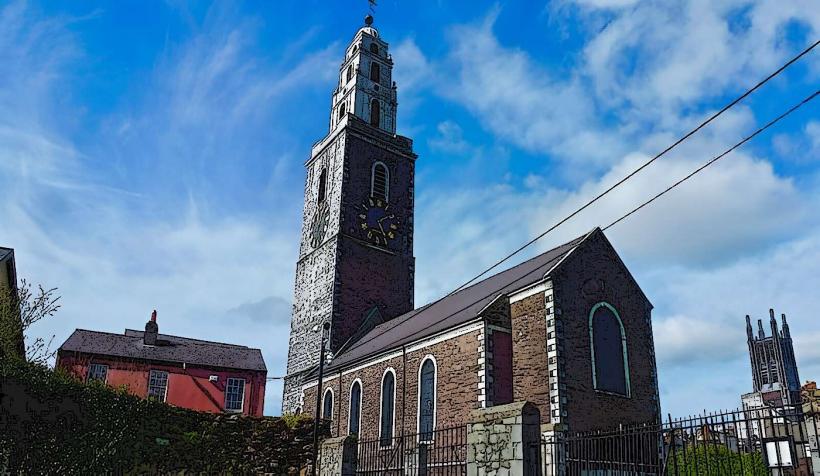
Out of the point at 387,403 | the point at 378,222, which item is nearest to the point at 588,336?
the point at 387,403

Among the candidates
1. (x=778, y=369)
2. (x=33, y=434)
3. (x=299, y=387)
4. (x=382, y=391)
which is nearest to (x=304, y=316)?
(x=299, y=387)

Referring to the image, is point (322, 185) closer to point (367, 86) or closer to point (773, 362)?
point (367, 86)

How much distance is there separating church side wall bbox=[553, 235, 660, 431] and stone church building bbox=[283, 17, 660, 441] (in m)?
0.05

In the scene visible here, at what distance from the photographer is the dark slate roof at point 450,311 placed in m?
24.1

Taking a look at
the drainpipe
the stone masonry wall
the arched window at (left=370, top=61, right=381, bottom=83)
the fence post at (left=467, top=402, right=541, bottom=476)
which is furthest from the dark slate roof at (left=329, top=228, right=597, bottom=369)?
the arched window at (left=370, top=61, right=381, bottom=83)

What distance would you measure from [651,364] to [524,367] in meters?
5.04

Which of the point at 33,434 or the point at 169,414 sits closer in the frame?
the point at 33,434

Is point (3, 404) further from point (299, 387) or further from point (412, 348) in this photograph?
point (299, 387)

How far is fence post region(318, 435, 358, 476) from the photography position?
55.0ft

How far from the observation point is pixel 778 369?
96.2 m

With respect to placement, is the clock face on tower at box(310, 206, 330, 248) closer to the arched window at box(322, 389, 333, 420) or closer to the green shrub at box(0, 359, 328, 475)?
the arched window at box(322, 389, 333, 420)

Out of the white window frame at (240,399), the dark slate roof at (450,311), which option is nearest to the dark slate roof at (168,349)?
the white window frame at (240,399)

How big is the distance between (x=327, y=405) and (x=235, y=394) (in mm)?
7754

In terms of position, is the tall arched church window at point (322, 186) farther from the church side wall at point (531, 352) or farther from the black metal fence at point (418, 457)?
the church side wall at point (531, 352)
